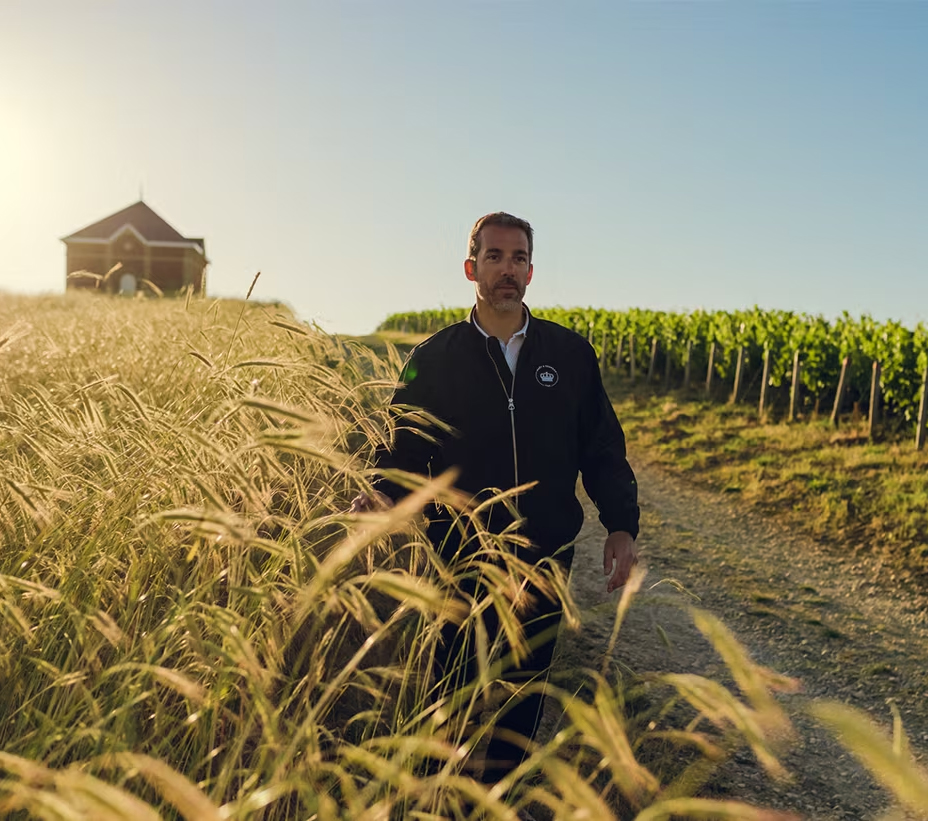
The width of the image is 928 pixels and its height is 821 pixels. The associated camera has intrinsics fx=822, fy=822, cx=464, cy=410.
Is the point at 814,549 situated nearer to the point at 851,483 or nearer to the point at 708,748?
the point at 851,483

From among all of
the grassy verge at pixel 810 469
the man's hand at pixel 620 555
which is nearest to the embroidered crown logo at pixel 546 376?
the man's hand at pixel 620 555

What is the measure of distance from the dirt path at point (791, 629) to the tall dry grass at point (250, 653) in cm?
38

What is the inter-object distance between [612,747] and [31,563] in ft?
7.53

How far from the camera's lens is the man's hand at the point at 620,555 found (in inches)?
123

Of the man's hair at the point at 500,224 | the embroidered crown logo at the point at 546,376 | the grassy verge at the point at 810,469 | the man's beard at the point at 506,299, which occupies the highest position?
the man's hair at the point at 500,224

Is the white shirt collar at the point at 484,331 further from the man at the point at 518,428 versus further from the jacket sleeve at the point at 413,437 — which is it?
the jacket sleeve at the point at 413,437

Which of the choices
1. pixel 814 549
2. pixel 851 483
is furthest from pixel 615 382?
pixel 814 549

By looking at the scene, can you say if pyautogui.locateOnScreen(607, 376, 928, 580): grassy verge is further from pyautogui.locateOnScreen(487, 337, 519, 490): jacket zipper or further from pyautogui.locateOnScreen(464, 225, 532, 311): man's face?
pyautogui.locateOnScreen(464, 225, 532, 311): man's face

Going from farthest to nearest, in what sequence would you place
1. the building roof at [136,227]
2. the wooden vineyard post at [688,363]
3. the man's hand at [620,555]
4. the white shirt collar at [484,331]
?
the building roof at [136,227]
the wooden vineyard post at [688,363]
the white shirt collar at [484,331]
the man's hand at [620,555]

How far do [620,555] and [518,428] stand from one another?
2.07 ft

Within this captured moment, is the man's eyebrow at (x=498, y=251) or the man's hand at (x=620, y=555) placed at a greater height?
the man's eyebrow at (x=498, y=251)

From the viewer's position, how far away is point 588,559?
737 cm

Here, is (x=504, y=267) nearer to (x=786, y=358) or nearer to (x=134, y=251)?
(x=786, y=358)

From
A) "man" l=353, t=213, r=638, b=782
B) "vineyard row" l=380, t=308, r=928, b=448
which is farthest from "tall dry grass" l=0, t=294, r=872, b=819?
"vineyard row" l=380, t=308, r=928, b=448
